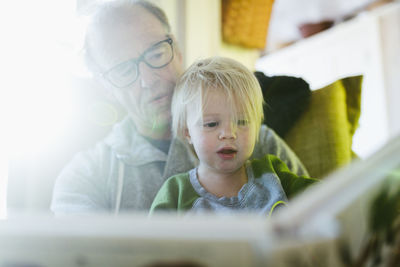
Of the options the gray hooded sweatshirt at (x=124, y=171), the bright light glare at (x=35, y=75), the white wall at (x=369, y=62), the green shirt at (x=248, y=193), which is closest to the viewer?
Answer: the green shirt at (x=248, y=193)

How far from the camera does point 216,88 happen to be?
29.7 inches

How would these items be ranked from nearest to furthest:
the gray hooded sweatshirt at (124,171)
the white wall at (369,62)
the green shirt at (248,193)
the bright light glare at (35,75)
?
the green shirt at (248,193)
the gray hooded sweatshirt at (124,171)
the bright light glare at (35,75)
the white wall at (369,62)

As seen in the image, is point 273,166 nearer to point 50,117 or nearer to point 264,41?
point 50,117

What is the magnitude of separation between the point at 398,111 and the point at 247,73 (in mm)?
2771

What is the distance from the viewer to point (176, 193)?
0.76 meters

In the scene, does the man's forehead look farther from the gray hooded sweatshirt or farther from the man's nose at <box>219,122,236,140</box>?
the man's nose at <box>219,122,236,140</box>

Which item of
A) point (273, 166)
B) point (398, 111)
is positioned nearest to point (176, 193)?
point (273, 166)

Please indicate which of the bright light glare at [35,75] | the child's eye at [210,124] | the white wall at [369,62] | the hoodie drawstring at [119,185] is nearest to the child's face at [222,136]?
the child's eye at [210,124]

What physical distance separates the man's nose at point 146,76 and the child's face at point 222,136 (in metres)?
0.24

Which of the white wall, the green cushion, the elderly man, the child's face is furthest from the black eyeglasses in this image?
the white wall

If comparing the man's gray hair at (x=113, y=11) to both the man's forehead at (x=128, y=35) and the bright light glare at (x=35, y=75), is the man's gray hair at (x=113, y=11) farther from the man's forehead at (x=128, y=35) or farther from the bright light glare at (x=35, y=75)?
the bright light glare at (x=35, y=75)

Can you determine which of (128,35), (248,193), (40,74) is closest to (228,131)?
(248,193)

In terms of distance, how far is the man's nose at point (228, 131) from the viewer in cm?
71

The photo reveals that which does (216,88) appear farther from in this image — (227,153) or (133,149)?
(133,149)
